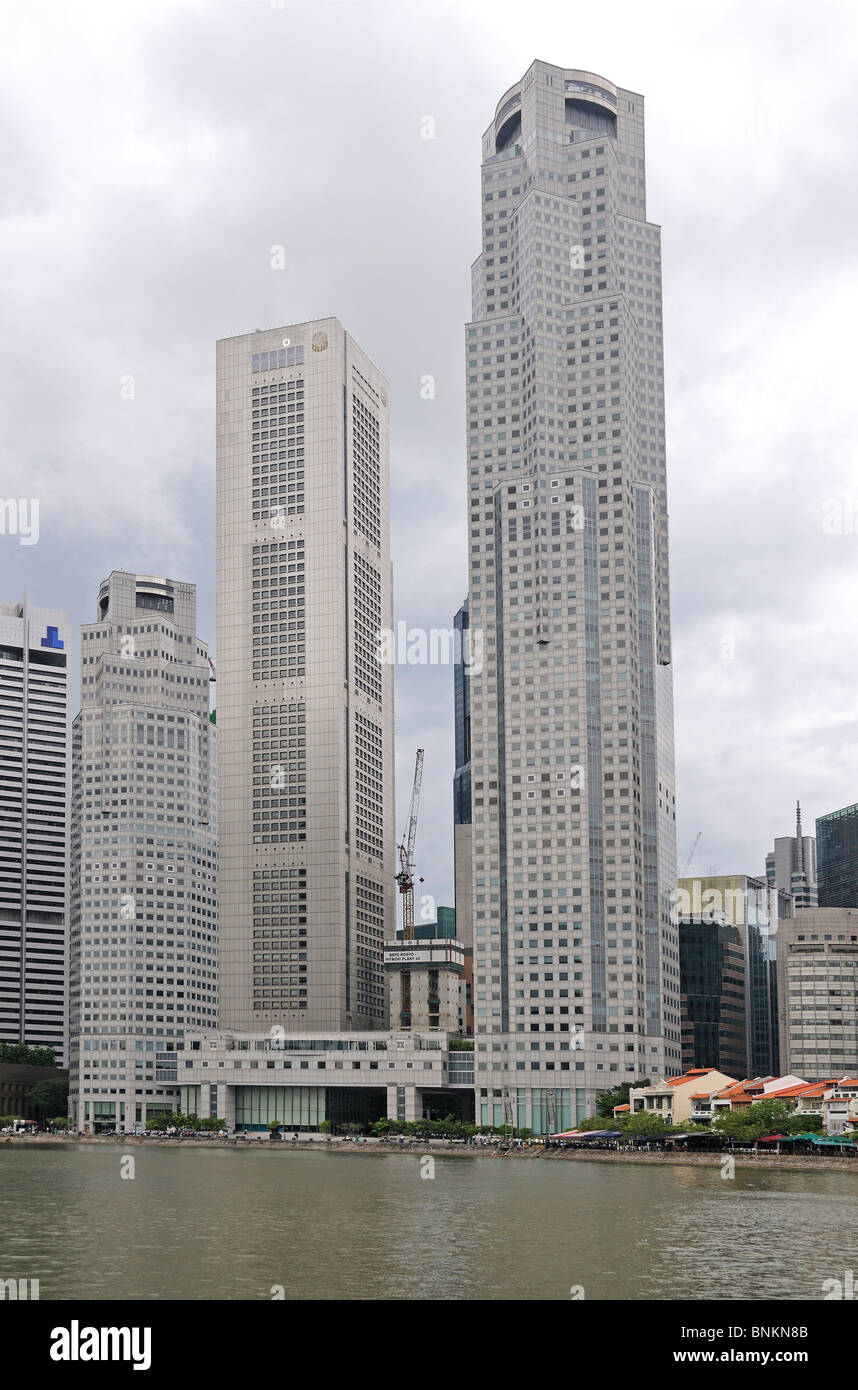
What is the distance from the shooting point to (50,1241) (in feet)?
307

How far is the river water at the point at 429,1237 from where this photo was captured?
248 ft

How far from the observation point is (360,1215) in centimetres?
11294

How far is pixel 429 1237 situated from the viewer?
9662 centimetres

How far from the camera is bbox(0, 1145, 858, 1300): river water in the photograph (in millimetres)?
75562
